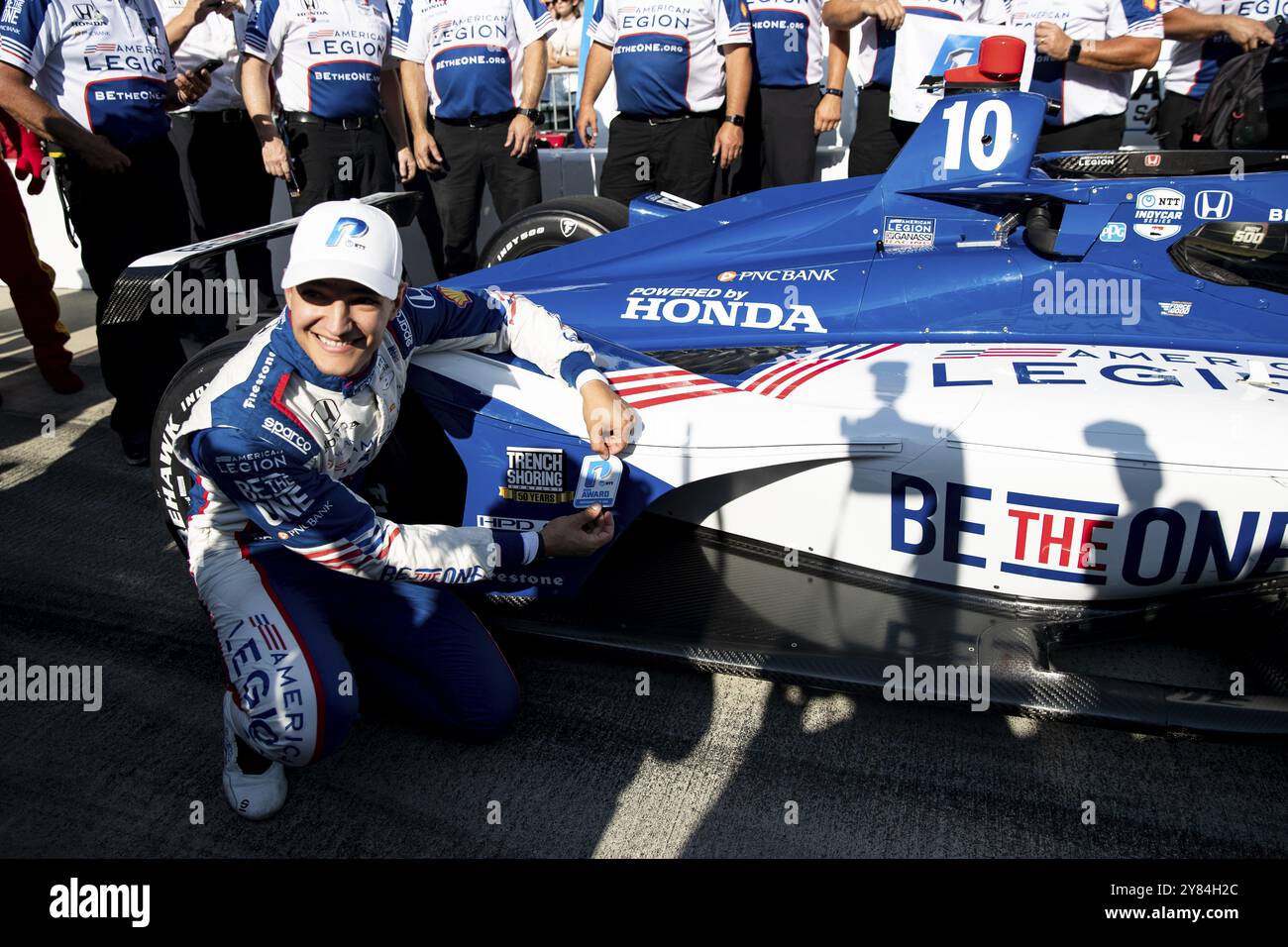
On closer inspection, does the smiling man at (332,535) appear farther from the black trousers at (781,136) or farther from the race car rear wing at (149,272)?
the black trousers at (781,136)

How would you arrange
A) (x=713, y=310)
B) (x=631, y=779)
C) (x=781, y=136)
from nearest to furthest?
(x=631, y=779) < (x=713, y=310) < (x=781, y=136)

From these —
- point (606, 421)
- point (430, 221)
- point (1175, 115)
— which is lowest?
point (606, 421)

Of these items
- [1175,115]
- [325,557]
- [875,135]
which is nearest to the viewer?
[325,557]

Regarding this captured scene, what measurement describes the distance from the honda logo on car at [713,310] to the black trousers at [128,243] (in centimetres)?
204

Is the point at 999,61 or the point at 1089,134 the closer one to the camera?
the point at 999,61

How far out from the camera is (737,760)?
2.41 metres

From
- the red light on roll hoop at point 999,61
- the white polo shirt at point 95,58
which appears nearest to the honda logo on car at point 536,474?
the red light on roll hoop at point 999,61

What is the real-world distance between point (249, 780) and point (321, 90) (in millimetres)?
3811

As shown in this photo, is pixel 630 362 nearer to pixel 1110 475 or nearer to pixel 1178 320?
pixel 1110 475

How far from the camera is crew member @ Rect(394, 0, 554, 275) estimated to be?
5062 mm

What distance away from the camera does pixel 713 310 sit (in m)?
3.41

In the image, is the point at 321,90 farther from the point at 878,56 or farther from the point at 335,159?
the point at 878,56

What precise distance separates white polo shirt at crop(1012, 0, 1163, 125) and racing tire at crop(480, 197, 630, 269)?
230cm

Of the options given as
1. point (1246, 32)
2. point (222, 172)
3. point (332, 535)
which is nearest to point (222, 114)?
point (222, 172)
